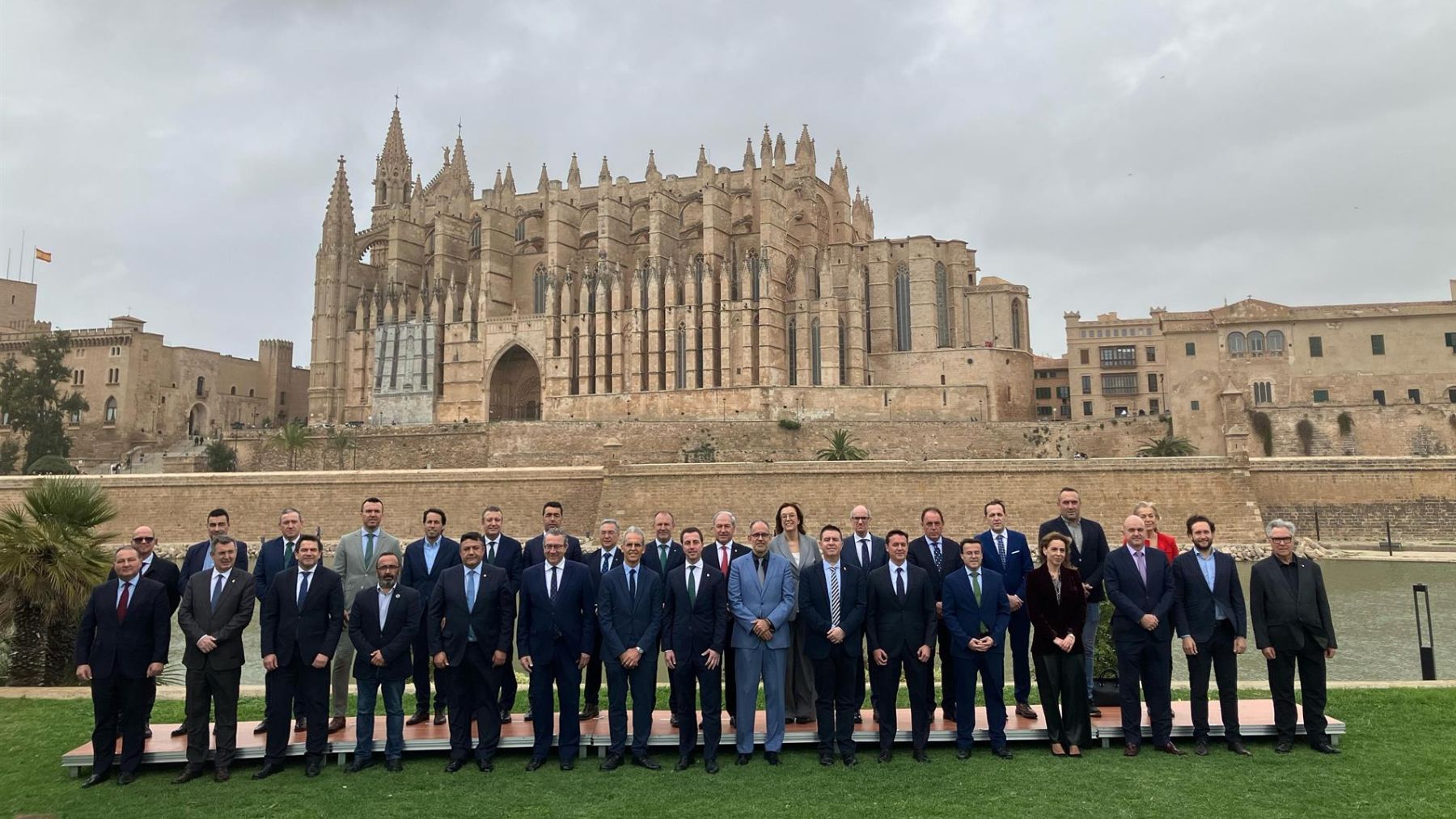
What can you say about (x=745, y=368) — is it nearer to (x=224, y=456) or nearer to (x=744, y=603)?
(x=224, y=456)

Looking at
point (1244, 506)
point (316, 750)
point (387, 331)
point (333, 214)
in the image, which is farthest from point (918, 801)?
point (333, 214)

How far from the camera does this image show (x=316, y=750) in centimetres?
614

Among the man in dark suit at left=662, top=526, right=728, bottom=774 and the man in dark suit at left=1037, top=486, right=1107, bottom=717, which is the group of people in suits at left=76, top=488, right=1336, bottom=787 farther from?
the man in dark suit at left=1037, top=486, right=1107, bottom=717

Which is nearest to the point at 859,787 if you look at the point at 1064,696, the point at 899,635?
the point at 899,635

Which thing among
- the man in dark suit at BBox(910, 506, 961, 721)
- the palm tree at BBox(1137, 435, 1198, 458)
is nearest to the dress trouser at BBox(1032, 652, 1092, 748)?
the man in dark suit at BBox(910, 506, 961, 721)

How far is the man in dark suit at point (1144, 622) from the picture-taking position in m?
6.33

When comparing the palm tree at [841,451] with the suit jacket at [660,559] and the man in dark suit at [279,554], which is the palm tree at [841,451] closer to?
the suit jacket at [660,559]

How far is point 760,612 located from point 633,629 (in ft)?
2.90

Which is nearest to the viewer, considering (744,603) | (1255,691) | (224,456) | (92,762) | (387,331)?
(92,762)

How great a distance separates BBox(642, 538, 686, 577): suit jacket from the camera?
7.05 m

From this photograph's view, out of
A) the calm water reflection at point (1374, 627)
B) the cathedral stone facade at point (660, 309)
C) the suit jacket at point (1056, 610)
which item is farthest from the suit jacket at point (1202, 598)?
the cathedral stone facade at point (660, 309)

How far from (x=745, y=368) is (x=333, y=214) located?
85.6 feet

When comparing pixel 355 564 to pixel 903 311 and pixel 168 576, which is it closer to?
pixel 168 576

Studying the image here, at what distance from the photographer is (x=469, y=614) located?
21.3 feet
